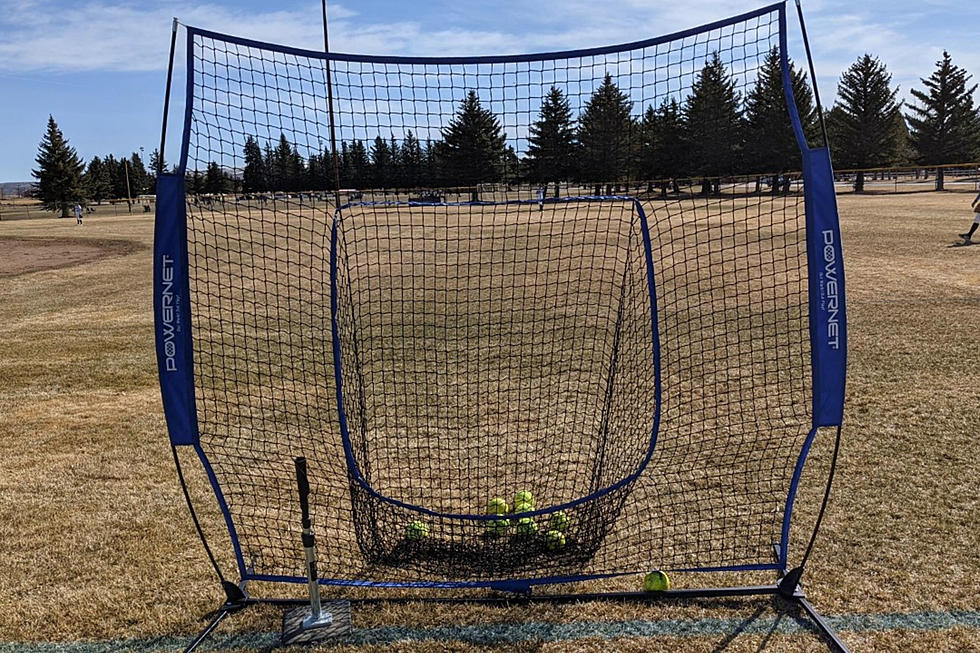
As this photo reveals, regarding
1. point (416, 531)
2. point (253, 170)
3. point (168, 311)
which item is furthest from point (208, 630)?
point (253, 170)

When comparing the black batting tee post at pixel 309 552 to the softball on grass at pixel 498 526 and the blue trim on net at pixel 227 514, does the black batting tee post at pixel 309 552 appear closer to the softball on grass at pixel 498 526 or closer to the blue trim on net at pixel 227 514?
the blue trim on net at pixel 227 514

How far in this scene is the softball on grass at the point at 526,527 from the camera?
4223 millimetres

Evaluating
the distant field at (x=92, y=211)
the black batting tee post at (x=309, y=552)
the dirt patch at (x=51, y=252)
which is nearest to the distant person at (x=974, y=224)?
the black batting tee post at (x=309, y=552)

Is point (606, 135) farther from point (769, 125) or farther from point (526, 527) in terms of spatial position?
point (526, 527)

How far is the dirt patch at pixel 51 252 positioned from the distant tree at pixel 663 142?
1719 cm

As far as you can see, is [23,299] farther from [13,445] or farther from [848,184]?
[848,184]

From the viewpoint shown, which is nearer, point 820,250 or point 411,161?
point 820,250

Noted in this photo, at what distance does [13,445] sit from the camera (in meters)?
5.99

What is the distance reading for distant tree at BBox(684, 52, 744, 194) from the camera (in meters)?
4.16

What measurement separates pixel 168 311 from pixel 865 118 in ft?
176

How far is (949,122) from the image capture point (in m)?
51.4

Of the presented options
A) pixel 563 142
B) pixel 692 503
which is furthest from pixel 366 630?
pixel 563 142

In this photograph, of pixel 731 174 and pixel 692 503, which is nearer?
pixel 692 503

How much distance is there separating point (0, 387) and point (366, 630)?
21.0ft
